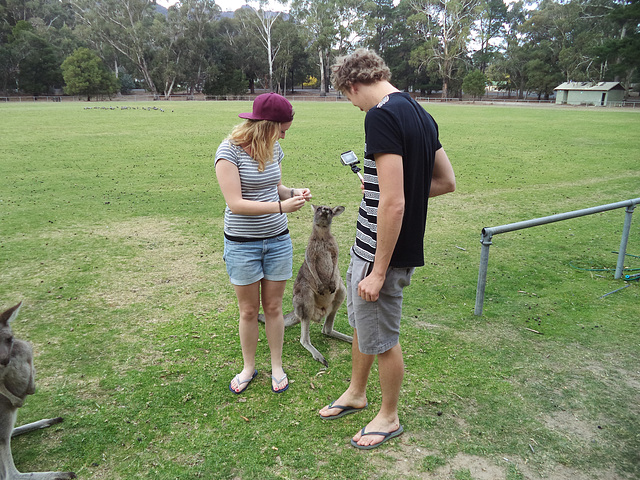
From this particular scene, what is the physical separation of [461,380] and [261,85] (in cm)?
7582

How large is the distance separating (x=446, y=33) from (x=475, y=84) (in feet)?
29.4

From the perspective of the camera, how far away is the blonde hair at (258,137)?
284 cm

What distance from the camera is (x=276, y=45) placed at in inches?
2459

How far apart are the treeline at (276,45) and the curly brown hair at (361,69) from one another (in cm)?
5518

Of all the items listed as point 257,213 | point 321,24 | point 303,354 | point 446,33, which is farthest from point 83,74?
point 257,213

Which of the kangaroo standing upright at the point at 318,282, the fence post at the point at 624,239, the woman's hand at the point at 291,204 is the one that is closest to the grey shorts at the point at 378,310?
the woman's hand at the point at 291,204

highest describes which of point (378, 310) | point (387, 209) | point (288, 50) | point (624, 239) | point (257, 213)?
point (288, 50)

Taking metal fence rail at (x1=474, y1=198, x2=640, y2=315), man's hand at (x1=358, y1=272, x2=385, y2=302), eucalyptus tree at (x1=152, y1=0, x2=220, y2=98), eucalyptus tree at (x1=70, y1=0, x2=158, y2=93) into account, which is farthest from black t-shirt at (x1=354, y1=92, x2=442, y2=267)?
eucalyptus tree at (x1=70, y1=0, x2=158, y2=93)

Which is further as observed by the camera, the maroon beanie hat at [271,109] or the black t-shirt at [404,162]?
the maroon beanie hat at [271,109]

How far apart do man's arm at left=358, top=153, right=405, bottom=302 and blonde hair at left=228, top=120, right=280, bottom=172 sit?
34.1 inches

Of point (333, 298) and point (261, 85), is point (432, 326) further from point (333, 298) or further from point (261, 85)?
point (261, 85)

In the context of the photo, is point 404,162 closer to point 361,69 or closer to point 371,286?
point 361,69

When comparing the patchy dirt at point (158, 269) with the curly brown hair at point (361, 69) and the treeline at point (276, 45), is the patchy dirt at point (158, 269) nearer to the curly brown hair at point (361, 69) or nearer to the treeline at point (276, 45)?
the curly brown hair at point (361, 69)

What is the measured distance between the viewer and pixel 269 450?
8.96 ft
